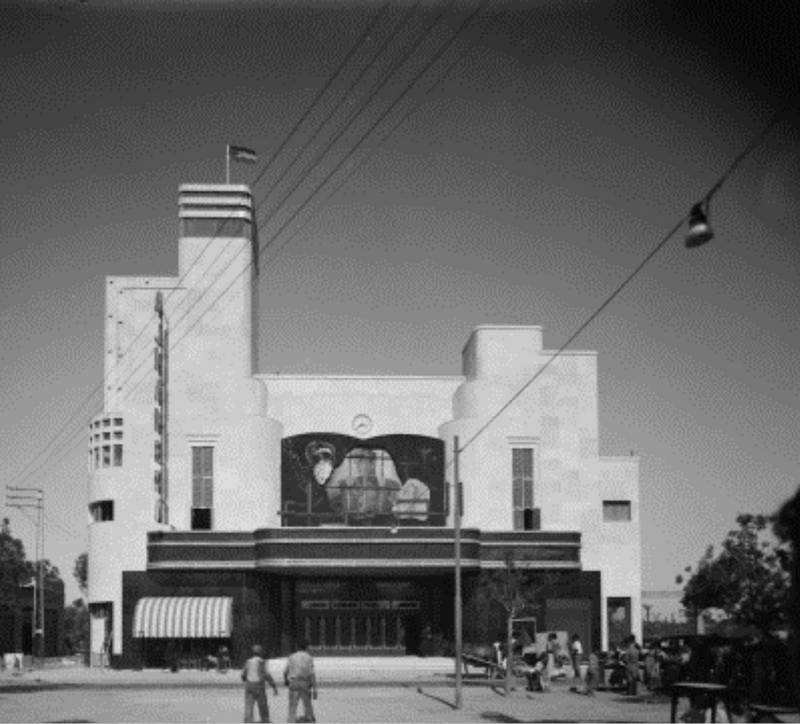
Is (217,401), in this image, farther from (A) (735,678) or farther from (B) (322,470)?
(A) (735,678)

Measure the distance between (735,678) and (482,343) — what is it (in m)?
42.1

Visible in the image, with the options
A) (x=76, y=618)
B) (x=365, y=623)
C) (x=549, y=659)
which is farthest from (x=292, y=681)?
(x=76, y=618)

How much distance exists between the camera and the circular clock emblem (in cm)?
7019

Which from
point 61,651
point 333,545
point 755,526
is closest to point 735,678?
point 755,526

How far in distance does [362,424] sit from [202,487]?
28.0 feet

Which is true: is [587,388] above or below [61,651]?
above

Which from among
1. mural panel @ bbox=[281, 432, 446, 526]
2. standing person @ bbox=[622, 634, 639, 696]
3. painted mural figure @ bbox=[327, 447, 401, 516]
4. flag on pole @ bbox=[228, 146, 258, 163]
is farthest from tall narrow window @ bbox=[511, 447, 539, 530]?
standing person @ bbox=[622, 634, 639, 696]

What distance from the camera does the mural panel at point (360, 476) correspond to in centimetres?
6719

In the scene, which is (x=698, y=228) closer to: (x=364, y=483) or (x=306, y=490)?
(x=364, y=483)

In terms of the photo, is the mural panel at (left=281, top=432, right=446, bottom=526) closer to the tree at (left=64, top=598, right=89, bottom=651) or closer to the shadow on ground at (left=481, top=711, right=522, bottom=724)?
the shadow on ground at (left=481, top=711, right=522, bottom=724)

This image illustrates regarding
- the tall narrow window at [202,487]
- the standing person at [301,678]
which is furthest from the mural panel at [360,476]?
the standing person at [301,678]

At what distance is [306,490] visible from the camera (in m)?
67.8

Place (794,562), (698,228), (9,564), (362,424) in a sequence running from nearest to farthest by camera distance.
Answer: (794,562), (698,228), (362,424), (9,564)

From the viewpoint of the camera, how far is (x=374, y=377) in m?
71.0
